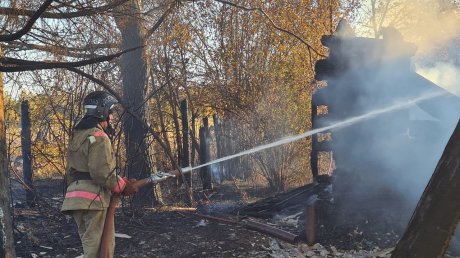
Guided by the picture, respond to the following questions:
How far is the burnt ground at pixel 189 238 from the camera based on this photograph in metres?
5.97

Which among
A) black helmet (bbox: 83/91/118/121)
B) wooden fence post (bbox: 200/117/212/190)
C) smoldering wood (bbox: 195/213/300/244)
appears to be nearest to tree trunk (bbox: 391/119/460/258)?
black helmet (bbox: 83/91/118/121)

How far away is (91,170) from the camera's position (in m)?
4.54

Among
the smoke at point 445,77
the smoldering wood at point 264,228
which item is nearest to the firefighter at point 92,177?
the smoldering wood at point 264,228

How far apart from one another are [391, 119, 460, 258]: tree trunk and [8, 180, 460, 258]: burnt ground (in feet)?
10.5

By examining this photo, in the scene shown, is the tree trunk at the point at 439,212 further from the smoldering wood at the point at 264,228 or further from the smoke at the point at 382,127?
the smoke at the point at 382,127

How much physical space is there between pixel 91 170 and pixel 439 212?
332 cm

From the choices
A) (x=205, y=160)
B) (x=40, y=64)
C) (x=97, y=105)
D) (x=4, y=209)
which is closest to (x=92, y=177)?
(x=97, y=105)

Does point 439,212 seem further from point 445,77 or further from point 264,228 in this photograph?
point 445,77

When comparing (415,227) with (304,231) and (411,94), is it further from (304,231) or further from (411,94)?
(411,94)

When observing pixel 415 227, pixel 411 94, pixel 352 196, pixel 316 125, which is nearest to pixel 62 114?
pixel 316 125

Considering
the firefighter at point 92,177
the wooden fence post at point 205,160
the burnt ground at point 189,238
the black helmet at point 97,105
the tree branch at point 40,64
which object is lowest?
the burnt ground at point 189,238

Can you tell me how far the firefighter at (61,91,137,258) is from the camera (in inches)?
179

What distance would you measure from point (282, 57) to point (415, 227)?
926 centimetres

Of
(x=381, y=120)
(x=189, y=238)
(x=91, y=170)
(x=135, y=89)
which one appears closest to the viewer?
(x=91, y=170)
